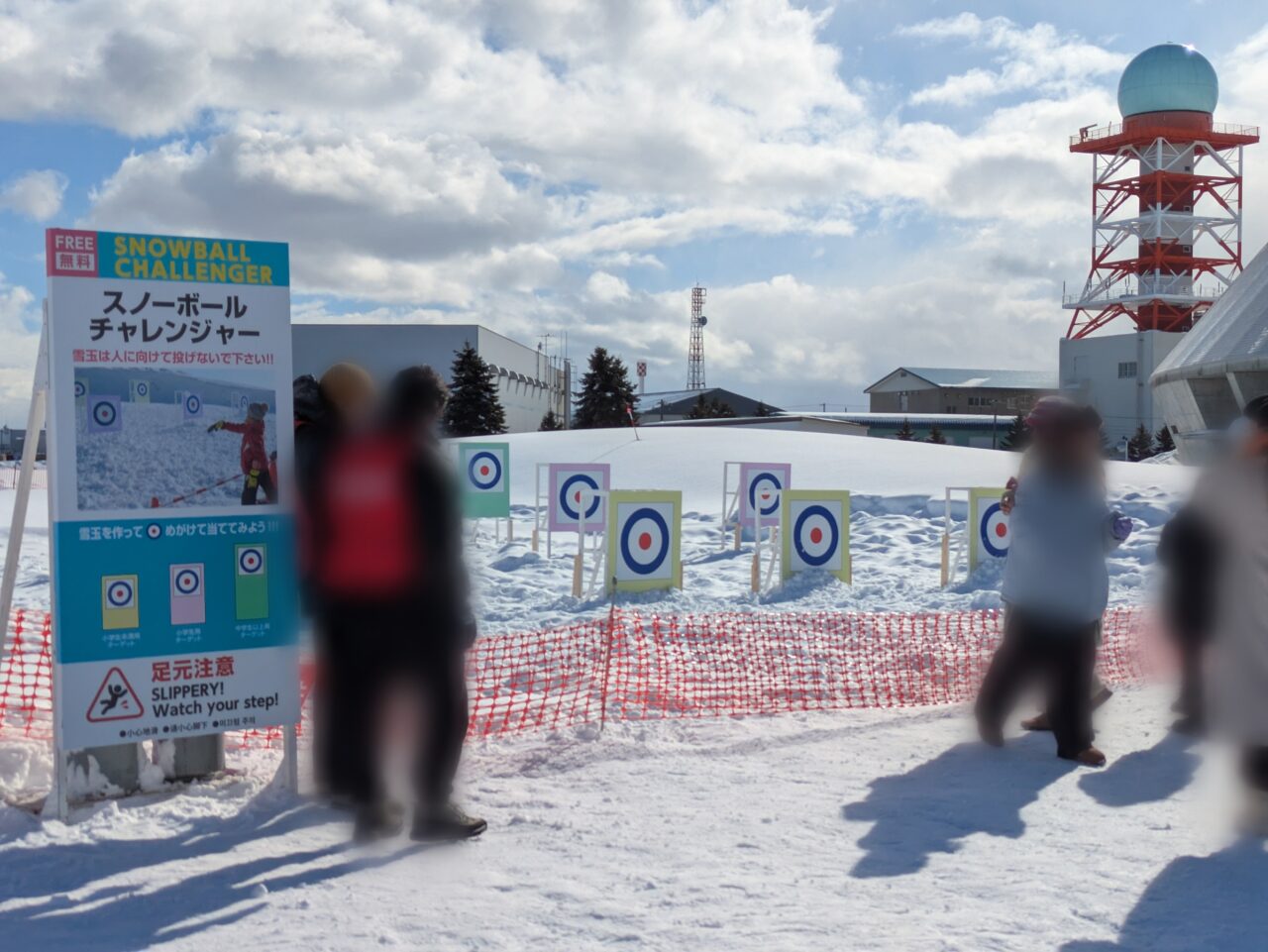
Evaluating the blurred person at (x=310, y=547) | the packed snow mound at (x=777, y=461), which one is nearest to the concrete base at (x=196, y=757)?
the blurred person at (x=310, y=547)

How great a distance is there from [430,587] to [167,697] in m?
1.09

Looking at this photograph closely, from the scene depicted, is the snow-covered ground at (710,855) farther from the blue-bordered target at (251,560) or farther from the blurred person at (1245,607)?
the blue-bordered target at (251,560)

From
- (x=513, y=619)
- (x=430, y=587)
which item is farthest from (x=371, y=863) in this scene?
(x=513, y=619)

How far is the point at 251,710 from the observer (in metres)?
3.83

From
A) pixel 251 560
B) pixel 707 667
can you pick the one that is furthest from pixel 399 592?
pixel 707 667

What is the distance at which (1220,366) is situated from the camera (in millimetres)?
21109

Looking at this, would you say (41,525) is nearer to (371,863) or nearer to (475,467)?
(475,467)

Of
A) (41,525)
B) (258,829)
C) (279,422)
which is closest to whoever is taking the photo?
(258,829)

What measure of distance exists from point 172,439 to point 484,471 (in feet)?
34.9

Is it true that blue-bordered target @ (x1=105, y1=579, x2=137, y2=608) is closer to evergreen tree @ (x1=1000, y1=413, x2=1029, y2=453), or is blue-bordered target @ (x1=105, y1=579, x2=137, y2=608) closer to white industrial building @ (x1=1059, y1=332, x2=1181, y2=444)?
evergreen tree @ (x1=1000, y1=413, x2=1029, y2=453)

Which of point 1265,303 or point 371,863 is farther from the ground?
point 1265,303

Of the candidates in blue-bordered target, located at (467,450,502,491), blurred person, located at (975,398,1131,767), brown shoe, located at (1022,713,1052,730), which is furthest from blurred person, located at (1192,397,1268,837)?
blue-bordered target, located at (467,450,502,491)

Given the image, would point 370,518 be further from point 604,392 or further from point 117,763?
point 604,392

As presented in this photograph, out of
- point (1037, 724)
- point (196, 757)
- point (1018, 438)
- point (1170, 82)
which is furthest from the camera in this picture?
point (1170, 82)
